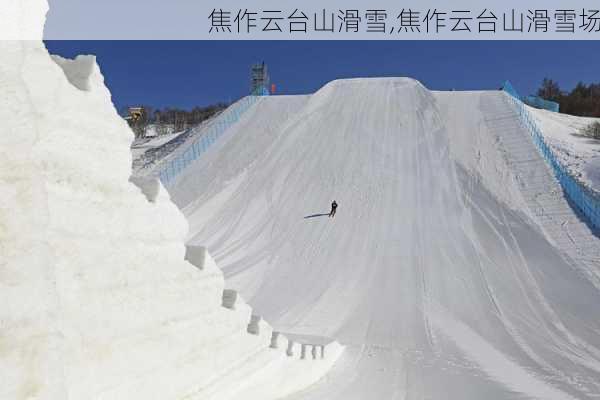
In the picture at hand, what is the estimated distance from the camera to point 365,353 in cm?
1005

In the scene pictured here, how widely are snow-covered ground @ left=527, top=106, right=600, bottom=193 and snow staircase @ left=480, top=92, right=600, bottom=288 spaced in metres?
1.50

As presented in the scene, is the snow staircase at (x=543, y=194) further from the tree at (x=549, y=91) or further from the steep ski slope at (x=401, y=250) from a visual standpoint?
the tree at (x=549, y=91)

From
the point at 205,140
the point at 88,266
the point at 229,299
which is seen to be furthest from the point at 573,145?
the point at 88,266

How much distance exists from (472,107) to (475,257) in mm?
15342

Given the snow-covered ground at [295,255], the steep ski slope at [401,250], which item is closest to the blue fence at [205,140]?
the snow-covered ground at [295,255]

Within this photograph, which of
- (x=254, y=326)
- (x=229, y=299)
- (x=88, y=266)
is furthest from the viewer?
(x=254, y=326)

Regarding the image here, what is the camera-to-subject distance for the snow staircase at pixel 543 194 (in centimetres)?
1588

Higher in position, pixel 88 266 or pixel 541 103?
pixel 541 103

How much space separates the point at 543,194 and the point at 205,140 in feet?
53.5

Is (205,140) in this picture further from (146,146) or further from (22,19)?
(22,19)

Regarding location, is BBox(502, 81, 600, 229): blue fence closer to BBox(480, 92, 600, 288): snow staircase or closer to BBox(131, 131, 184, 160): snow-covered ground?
BBox(480, 92, 600, 288): snow staircase

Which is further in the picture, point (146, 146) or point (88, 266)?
point (146, 146)

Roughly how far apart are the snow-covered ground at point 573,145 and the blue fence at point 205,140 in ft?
53.1

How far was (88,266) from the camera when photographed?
3.88 meters
